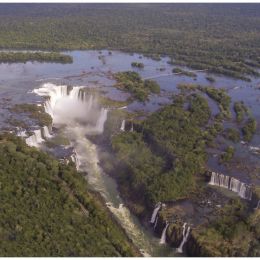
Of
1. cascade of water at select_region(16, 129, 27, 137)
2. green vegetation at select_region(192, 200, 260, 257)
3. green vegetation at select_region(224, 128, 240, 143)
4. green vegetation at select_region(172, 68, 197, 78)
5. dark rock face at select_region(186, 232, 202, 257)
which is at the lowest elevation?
dark rock face at select_region(186, 232, 202, 257)

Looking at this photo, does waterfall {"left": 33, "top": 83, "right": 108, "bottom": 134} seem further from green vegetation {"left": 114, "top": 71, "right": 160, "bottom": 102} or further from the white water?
green vegetation {"left": 114, "top": 71, "right": 160, "bottom": 102}

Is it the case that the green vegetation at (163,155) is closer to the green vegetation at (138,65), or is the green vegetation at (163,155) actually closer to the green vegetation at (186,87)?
the green vegetation at (186,87)

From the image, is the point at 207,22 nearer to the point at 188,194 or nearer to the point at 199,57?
the point at 199,57

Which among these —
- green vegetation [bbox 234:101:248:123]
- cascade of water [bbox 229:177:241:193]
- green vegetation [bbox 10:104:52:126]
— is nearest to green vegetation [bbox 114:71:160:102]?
green vegetation [bbox 234:101:248:123]

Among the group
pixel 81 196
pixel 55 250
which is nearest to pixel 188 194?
pixel 81 196

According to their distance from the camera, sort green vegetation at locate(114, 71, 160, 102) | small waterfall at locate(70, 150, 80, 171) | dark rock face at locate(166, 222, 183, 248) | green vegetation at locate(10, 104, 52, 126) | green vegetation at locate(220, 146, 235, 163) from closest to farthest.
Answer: dark rock face at locate(166, 222, 183, 248)
small waterfall at locate(70, 150, 80, 171)
green vegetation at locate(220, 146, 235, 163)
green vegetation at locate(10, 104, 52, 126)
green vegetation at locate(114, 71, 160, 102)

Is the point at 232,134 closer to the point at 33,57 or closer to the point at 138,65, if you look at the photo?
the point at 138,65
